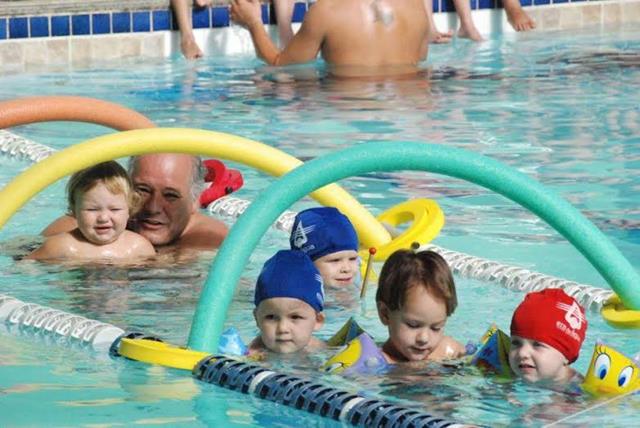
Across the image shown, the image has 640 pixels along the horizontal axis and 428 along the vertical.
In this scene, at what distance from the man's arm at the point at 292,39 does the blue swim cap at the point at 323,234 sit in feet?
19.4

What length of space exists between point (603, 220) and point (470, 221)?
→ 654 mm

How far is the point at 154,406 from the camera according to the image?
16.9 feet

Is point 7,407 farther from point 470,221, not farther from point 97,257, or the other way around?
point 470,221

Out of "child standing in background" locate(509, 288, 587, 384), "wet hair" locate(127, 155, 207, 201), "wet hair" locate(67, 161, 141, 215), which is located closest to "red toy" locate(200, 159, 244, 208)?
"wet hair" locate(127, 155, 207, 201)

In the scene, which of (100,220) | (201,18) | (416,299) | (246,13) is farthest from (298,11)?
(416,299)

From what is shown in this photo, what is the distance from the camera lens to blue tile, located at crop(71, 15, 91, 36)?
43.4 ft

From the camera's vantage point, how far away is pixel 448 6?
48.6 feet

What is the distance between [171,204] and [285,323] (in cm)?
190

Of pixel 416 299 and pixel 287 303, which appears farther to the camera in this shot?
pixel 287 303

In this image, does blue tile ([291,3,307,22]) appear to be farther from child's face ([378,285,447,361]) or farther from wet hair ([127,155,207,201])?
child's face ([378,285,447,361])

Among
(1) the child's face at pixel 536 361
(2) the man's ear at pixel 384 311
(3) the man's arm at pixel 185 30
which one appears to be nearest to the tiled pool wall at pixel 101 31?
(3) the man's arm at pixel 185 30

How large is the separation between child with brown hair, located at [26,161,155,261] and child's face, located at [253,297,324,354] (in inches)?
57.8

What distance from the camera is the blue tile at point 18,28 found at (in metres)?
13.0

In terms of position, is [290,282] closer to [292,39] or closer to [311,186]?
[311,186]
